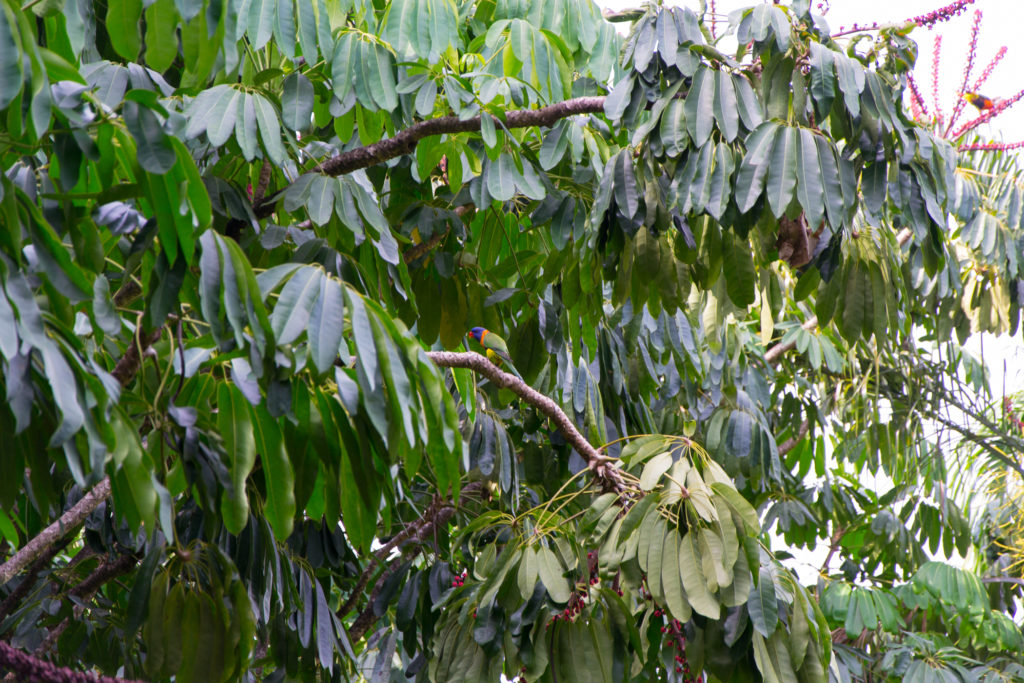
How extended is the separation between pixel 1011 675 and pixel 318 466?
12.5 ft

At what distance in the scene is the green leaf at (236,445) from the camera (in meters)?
1.26

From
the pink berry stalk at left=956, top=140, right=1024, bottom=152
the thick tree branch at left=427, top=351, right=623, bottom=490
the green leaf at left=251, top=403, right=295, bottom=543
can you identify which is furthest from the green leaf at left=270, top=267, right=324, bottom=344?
the pink berry stalk at left=956, top=140, right=1024, bottom=152

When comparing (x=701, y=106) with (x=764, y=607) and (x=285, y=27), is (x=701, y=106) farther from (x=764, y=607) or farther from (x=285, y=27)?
(x=764, y=607)

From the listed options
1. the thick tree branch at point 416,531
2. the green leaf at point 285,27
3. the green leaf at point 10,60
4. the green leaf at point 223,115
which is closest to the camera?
the green leaf at point 10,60

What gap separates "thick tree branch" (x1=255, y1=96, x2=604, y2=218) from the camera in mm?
1794

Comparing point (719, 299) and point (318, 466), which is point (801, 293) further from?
point (318, 466)

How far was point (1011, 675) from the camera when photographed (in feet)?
13.6

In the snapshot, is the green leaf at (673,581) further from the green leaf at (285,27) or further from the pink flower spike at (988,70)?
the pink flower spike at (988,70)

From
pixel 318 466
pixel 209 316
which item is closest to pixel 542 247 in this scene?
pixel 318 466

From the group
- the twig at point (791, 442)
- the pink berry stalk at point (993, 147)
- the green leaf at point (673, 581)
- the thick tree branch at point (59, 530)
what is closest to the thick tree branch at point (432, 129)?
the thick tree branch at point (59, 530)

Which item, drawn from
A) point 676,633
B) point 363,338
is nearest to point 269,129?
point 363,338

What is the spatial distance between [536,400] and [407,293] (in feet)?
1.09

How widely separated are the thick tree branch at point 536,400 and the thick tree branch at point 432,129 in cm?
38

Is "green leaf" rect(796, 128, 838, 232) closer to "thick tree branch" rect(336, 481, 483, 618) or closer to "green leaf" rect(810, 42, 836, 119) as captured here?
"green leaf" rect(810, 42, 836, 119)
